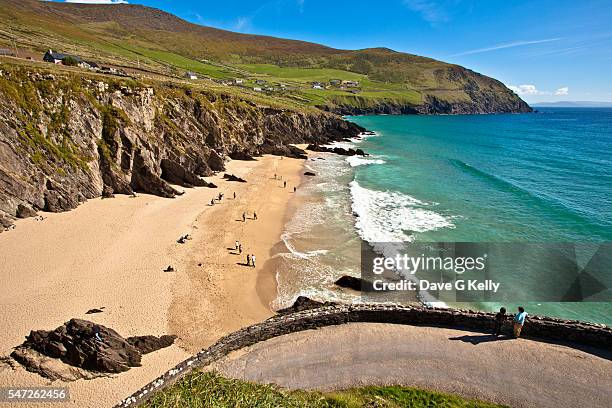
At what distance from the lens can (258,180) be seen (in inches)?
2013

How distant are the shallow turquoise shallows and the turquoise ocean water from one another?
107 mm

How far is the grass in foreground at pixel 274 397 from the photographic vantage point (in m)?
10.0

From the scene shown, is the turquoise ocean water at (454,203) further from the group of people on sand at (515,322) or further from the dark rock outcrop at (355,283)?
the group of people on sand at (515,322)

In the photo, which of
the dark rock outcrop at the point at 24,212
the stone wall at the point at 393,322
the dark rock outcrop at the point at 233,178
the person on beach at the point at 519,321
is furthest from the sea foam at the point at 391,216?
the dark rock outcrop at the point at 24,212

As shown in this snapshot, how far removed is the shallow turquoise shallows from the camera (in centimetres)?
3225

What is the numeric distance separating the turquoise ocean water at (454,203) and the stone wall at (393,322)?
7460mm

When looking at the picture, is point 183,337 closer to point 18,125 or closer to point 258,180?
point 18,125

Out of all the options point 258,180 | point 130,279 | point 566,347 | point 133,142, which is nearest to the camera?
point 566,347

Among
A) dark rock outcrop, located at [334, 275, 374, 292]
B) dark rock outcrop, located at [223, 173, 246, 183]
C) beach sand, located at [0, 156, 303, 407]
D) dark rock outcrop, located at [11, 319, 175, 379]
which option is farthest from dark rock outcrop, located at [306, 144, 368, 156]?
dark rock outcrop, located at [11, 319, 175, 379]

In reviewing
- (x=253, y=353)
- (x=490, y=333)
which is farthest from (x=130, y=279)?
(x=490, y=333)

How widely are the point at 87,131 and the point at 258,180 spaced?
67.6 ft

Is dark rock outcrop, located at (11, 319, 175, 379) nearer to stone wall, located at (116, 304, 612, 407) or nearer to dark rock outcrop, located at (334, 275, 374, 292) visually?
stone wall, located at (116, 304, 612, 407)

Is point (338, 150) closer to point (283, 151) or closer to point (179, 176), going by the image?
point (283, 151)

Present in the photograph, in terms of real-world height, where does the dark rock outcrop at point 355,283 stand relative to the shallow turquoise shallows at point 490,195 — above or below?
below
